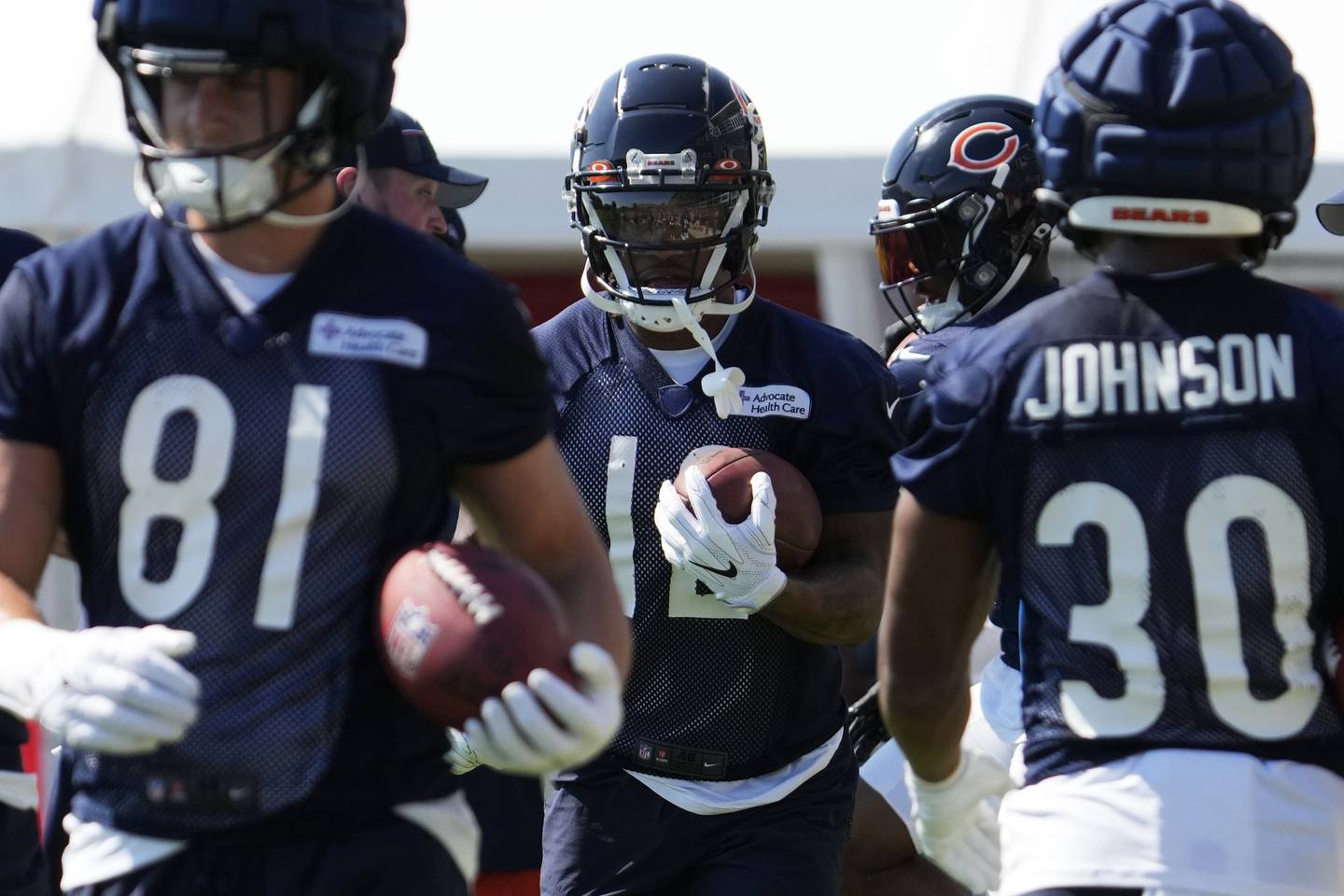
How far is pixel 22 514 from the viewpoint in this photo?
261 centimetres

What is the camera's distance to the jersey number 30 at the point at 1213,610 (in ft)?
8.63

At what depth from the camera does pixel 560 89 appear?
28.0 ft

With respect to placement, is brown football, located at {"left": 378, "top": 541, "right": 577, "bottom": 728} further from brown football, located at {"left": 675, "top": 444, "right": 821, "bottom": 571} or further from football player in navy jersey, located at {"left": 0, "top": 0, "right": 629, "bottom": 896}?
brown football, located at {"left": 675, "top": 444, "right": 821, "bottom": 571}

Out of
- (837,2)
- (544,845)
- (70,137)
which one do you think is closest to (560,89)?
(837,2)

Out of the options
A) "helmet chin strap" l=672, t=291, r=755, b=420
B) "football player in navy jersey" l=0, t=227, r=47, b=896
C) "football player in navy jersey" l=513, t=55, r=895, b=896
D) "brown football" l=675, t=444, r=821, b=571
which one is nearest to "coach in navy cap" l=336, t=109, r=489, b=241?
"football player in navy jersey" l=513, t=55, r=895, b=896

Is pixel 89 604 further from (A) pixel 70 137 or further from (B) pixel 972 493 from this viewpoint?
(A) pixel 70 137

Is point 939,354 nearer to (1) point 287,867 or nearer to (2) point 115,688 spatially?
(1) point 287,867

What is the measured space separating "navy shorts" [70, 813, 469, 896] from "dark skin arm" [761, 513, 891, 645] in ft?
4.35

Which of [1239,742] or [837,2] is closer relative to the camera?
[1239,742]

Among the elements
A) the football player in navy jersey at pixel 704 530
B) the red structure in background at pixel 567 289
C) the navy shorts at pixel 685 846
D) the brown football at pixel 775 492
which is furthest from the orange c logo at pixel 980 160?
the red structure in background at pixel 567 289

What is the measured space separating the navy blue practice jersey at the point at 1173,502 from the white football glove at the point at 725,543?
1.00 meters

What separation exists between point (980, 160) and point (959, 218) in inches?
6.9

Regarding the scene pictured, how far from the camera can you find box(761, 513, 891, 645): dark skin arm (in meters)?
3.80

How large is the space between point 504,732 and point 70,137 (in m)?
6.14
